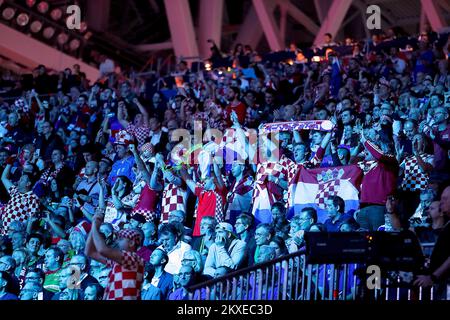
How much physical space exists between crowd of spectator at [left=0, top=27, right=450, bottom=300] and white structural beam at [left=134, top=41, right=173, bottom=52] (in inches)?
524

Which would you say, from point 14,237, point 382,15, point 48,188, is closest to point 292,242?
point 14,237

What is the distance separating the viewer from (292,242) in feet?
36.7

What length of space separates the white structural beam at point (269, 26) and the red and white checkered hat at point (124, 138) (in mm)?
12314

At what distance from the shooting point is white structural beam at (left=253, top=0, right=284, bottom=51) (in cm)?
2727

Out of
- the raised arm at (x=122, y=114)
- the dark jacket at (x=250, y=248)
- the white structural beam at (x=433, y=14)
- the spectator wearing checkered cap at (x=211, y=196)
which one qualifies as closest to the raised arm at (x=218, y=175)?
the spectator wearing checkered cap at (x=211, y=196)

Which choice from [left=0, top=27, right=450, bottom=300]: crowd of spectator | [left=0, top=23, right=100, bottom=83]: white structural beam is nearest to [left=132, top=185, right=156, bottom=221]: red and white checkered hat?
[left=0, top=27, right=450, bottom=300]: crowd of spectator

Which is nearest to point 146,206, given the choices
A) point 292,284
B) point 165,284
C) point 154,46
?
point 165,284

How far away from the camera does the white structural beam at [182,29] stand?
25.9 metres

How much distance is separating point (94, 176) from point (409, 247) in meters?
7.71

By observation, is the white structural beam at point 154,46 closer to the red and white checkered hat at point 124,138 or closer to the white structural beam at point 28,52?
the white structural beam at point 28,52

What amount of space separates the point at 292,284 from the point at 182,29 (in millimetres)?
17190

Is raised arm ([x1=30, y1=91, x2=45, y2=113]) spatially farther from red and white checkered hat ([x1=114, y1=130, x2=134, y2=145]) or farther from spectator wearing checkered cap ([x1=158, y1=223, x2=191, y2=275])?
spectator wearing checkered cap ([x1=158, y1=223, x2=191, y2=275])

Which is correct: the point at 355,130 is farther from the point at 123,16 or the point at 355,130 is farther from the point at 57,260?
the point at 123,16

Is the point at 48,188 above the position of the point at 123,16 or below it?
below
